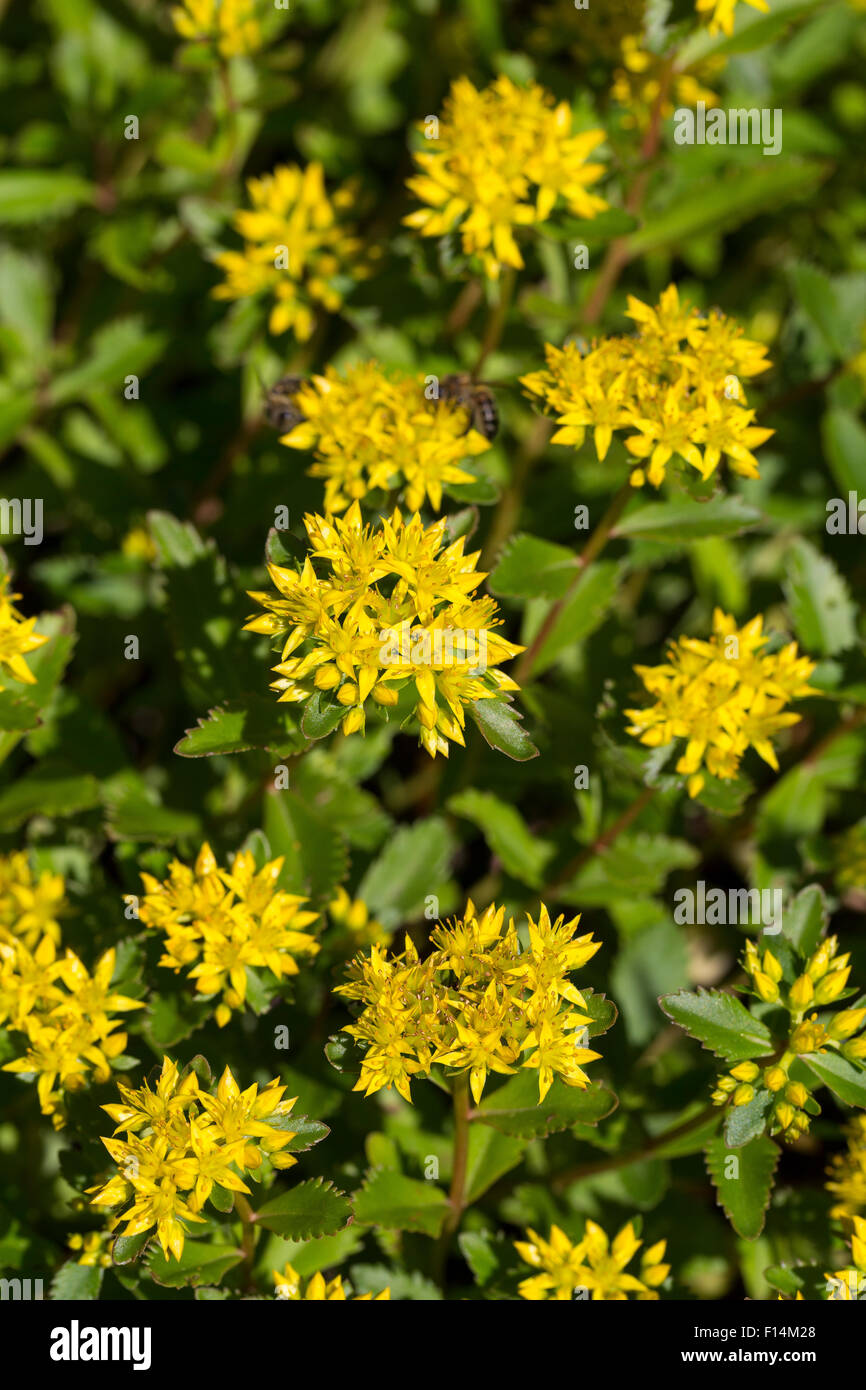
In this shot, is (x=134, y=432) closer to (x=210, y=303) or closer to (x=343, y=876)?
(x=210, y=303)

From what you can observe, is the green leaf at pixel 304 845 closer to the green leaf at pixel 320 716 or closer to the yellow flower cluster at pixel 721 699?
the green leaf at pixel 320 716

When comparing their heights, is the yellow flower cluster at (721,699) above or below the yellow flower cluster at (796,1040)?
above

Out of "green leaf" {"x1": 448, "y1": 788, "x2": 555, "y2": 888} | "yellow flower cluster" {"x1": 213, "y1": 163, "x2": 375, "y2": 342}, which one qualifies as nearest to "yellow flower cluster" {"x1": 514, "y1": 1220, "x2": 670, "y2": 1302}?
"green leaf" {"x1": 448, "y1": 788, "x2": 555, "y2": 888}

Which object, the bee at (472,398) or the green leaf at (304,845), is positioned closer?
the green leaf at (304,845)

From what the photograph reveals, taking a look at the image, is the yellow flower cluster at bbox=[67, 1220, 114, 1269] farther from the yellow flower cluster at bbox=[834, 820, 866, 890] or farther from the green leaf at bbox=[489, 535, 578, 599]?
the yellow flower cluster at bbox=[834, 820, 866, 890]


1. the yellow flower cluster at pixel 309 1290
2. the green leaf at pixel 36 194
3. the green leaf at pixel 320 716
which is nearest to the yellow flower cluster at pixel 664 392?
the green leaf at pixel 320 716

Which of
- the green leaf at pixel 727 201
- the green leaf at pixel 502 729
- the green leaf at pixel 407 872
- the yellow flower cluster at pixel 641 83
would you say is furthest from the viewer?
the green leaf at pixel 727 201

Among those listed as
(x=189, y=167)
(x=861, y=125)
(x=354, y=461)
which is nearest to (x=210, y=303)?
(x=189, y=167)
